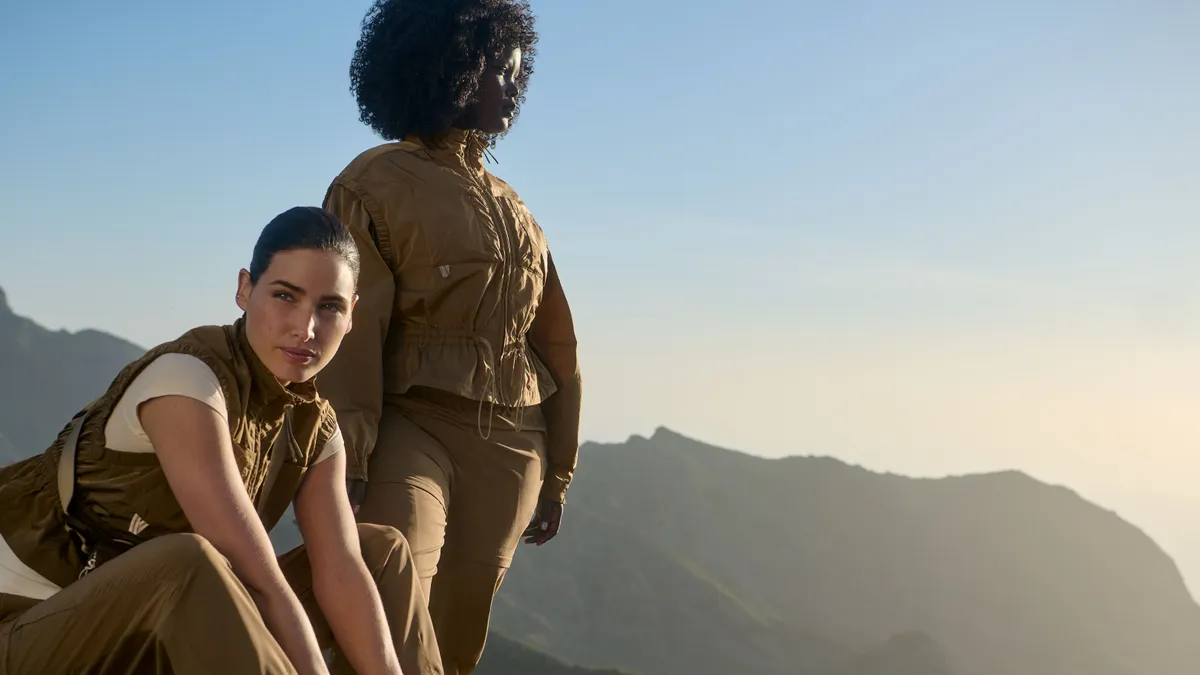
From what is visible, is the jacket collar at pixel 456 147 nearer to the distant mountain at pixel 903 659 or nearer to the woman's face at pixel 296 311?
the woman's face at pixel 296 311

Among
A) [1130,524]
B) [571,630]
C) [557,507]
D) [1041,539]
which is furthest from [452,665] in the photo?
[1130,524]

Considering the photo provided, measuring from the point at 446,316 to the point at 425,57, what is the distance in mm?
854

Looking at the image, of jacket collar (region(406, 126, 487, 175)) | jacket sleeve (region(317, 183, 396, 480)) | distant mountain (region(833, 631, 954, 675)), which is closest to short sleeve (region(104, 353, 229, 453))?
jacket sleeve (region(317, 183, 396, 480))

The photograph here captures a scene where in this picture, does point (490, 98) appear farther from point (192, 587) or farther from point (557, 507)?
point (192, 587)

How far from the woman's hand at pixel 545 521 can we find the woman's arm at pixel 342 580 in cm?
163

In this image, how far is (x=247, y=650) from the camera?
2148mm

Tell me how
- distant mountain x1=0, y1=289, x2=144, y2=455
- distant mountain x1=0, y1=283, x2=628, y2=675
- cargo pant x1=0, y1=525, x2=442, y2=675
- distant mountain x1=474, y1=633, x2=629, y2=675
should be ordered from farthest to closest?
distant mountain x1=0, y1=289, x2=144, y2=455
distant mountain x1=0, y1=283, x2=628, y2=675
distant mountain x1=474, y1=633, x2=629, y2=675
cargo pant x1=0, y1=525, x2=442, y2=675

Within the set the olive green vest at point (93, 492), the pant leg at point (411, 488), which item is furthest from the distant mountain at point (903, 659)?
the olive green vest at point (93, 492)

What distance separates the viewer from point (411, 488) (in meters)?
3.54

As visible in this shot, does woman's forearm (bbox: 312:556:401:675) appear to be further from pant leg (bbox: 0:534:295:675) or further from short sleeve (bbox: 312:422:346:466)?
pant leg (bbox: 0:534:295:675)

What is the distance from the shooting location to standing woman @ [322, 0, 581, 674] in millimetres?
3619

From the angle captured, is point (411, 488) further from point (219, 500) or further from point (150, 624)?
point (150, 624)

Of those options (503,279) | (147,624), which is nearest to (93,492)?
(147,624)

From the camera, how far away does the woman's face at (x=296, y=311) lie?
2.54m
